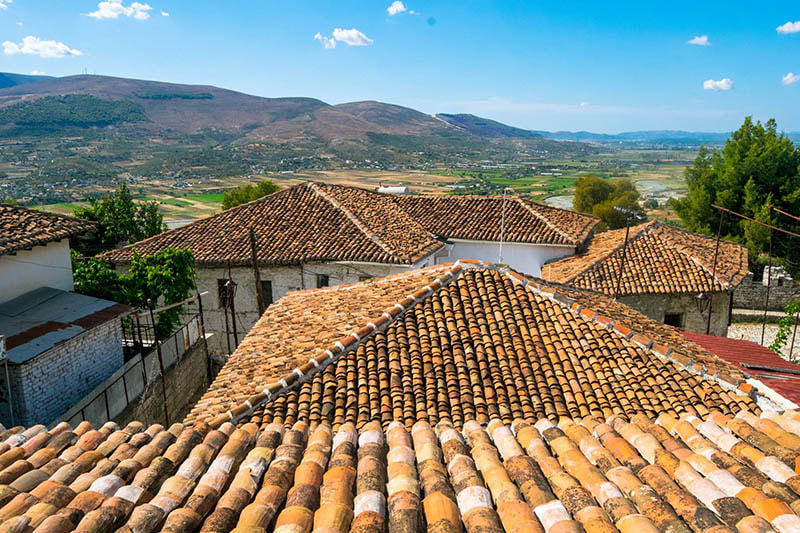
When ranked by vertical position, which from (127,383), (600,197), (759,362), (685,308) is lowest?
(127,383)

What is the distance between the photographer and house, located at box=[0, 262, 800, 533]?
2875mm

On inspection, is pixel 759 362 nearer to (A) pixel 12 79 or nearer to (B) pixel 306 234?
(B) pixel 306 234

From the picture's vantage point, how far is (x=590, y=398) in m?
6.35

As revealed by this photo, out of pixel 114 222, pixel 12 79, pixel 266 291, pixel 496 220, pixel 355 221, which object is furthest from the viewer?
pixel 12 79

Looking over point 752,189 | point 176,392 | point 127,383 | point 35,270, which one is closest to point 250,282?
point 176,392

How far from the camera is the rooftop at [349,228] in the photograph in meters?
17.4

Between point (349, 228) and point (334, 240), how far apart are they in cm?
86

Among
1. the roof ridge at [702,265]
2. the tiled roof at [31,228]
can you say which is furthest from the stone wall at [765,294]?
the tiled roof at [31,228]

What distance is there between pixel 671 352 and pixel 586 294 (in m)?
3.64

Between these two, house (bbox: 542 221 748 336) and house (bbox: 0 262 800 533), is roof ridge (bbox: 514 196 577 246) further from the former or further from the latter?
house (bbox: 0 262 800 533)

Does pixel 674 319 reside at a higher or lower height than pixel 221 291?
lower

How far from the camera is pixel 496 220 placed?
867 inches

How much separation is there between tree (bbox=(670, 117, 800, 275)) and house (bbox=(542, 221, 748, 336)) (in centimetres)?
1152

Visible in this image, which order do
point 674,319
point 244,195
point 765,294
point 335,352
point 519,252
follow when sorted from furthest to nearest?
point 244,195 < point 765,294 < point 519,252 < point 674,319 < point 335,352
